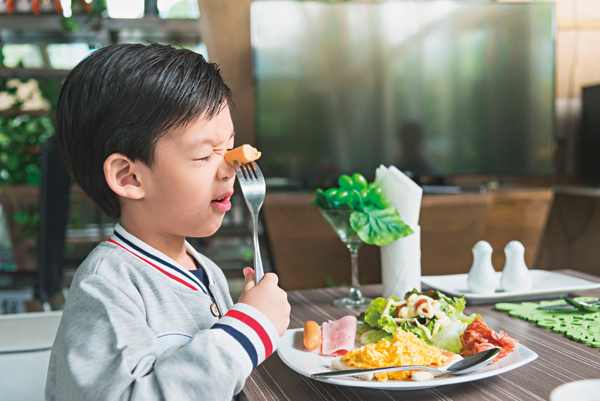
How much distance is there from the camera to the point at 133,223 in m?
0.70

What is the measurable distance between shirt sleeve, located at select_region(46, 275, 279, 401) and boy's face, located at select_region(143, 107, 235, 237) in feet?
0.40

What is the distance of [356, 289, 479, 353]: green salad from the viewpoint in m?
0.73

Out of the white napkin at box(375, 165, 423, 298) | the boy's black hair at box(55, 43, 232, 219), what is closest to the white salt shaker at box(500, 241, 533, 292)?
the white napkin at box(375, 165, 423, 298)

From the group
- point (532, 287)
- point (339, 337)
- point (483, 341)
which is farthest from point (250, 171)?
point (532, 287)

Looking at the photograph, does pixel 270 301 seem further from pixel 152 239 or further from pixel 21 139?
pixel 21 139

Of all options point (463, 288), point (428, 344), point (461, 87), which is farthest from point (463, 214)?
point (428, 344)

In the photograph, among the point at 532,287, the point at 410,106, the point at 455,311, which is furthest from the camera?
the point at 410,106

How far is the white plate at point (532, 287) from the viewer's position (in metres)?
1.02

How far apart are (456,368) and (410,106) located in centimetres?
240

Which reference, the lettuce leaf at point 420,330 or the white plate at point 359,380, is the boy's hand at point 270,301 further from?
the lettuce leaf at point 420,330

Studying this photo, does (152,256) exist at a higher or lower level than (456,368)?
higher

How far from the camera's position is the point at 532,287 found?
111cm

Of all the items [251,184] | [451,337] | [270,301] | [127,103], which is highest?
[127,103]

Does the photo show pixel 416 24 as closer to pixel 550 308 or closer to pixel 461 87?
pixel 461 87
